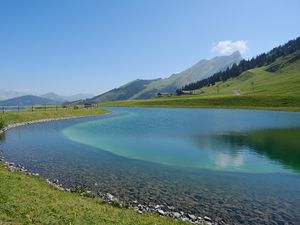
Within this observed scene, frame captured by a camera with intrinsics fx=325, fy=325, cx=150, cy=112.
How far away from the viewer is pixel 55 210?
1803 cm

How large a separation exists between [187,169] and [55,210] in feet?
61.3

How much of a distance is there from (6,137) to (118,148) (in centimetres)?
2376

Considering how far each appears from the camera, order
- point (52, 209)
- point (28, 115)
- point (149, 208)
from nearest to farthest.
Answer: point (52, 209) < point (149, 208) < point (28, 115)

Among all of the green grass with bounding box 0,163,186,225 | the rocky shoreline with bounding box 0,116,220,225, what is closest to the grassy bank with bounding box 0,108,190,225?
the green grass with bounding box 0,163,186,225

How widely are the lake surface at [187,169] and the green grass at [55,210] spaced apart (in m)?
4.01

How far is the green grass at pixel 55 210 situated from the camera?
16672mm

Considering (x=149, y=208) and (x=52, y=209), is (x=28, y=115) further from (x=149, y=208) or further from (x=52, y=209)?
(x=52, y=209)

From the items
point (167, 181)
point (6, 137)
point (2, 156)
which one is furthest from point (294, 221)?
point (6, 137)

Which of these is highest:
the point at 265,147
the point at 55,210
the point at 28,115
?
the point at 28,115

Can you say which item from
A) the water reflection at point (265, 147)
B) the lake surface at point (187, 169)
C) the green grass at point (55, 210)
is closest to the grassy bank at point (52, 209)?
the green grass at point (55, 210)

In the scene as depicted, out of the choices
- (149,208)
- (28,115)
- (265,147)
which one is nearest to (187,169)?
(149,208)

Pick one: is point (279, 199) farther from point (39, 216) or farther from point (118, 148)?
point (118, 148)

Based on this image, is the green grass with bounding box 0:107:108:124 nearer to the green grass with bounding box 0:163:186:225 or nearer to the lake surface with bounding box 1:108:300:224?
the lake surface with bounding box 1:108:300:224

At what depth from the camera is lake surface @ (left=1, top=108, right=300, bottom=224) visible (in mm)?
23297
